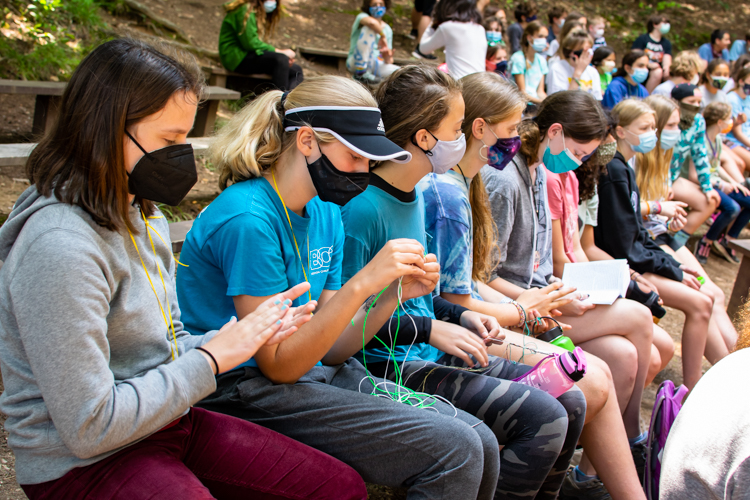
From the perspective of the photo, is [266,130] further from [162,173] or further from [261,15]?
[261,15]

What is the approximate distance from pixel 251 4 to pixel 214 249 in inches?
186

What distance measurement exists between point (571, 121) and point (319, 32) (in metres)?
7.33

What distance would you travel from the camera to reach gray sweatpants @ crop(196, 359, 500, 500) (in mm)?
1810

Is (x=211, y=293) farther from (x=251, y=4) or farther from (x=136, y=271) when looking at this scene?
(x=251, y=4)

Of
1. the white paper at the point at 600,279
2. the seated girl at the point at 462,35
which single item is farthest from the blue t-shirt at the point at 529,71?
the white paper at the point at 600,279

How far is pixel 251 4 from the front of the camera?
19.3ft

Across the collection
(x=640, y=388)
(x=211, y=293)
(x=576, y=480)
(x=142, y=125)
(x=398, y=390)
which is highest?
(x=142, y=125)

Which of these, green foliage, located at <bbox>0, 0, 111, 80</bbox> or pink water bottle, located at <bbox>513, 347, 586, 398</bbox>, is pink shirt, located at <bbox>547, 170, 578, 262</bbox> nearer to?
pink water bottle, located at <bbox>513, 347, 586, 398</bbox>

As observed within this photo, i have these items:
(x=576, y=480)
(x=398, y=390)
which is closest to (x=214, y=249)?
(x=398, y=390)

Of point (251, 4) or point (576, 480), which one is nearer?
point (576, 480)

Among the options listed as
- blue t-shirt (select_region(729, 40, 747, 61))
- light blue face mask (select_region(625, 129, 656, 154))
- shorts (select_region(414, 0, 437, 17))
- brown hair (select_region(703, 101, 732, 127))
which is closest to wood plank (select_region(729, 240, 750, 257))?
light blue face mask (select_region(625, 129, 656, 154))

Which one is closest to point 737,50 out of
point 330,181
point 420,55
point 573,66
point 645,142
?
point 573,66

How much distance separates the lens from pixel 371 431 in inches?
71.5

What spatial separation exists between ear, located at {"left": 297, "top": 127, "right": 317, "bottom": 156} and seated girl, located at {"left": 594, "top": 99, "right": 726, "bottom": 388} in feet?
8.69
